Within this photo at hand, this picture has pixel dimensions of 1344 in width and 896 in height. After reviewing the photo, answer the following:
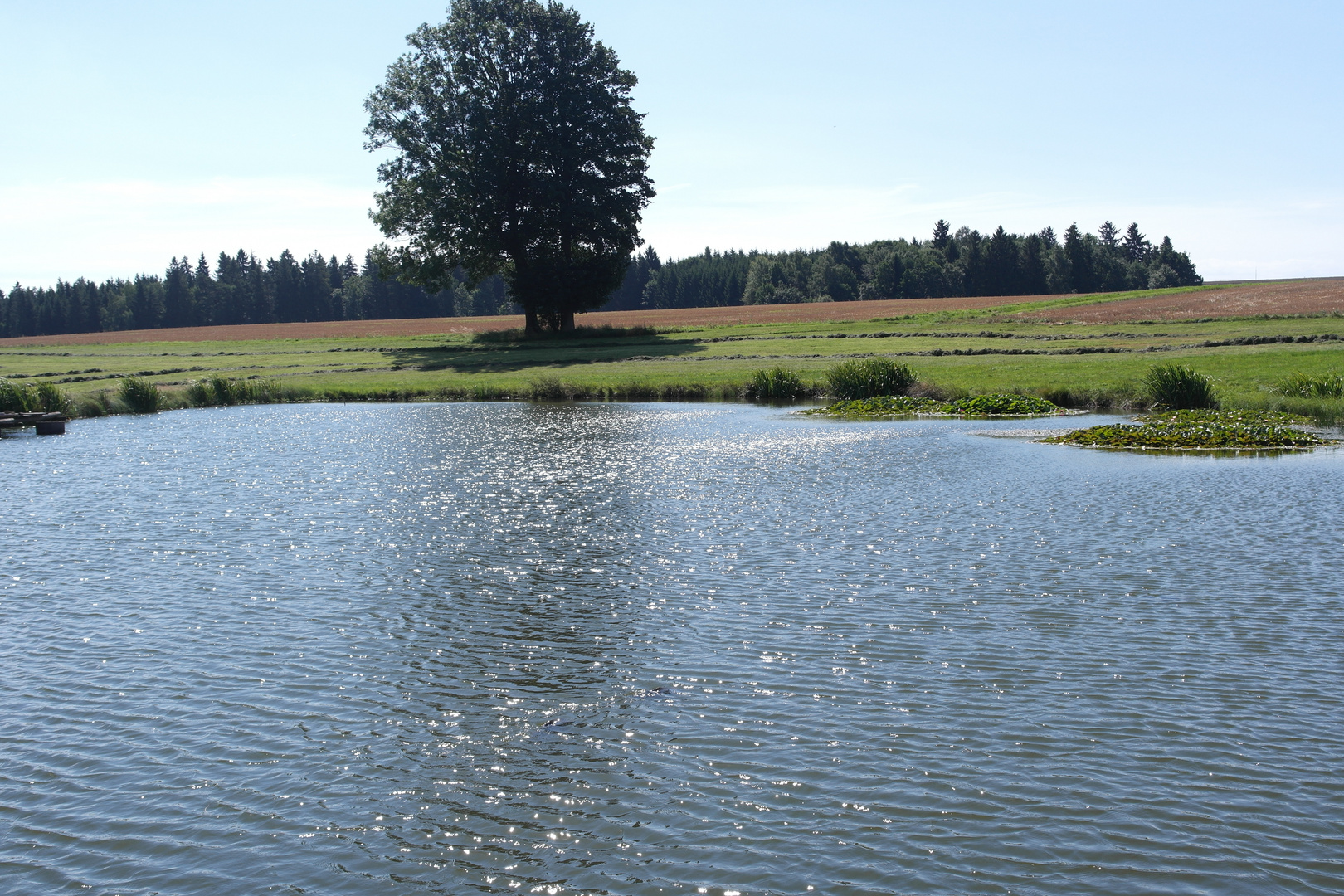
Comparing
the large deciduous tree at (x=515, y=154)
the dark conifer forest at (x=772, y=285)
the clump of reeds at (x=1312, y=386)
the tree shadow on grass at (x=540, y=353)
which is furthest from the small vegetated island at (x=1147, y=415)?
the dark conifer forest at (x=772, y=285)

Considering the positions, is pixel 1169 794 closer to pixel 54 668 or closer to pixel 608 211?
pixel 54 668

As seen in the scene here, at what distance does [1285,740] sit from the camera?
9.08 m

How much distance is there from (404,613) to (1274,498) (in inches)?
677

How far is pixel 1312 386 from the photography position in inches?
1422

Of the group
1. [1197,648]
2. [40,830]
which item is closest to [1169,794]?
[1197,648]

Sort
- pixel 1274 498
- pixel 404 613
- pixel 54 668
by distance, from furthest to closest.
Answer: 1. pixel 1274 498
2. pixel 404 613
3. pixel 54 668

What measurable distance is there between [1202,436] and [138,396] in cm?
4557

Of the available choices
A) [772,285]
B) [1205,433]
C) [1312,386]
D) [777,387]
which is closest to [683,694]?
[1205,433]

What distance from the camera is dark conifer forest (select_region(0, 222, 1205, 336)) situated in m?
160

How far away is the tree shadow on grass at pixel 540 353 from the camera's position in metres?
61.5

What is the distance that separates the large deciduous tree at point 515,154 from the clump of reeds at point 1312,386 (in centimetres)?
4465

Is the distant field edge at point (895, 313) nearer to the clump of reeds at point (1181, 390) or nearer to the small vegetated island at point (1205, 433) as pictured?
the clump of reeds at point (1181, 390)

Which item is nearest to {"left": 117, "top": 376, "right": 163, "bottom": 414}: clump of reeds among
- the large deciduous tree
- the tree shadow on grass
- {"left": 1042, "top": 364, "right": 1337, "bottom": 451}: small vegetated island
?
the tree shadow on grass

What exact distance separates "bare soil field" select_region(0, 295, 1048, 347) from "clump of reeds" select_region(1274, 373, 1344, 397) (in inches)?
1803
